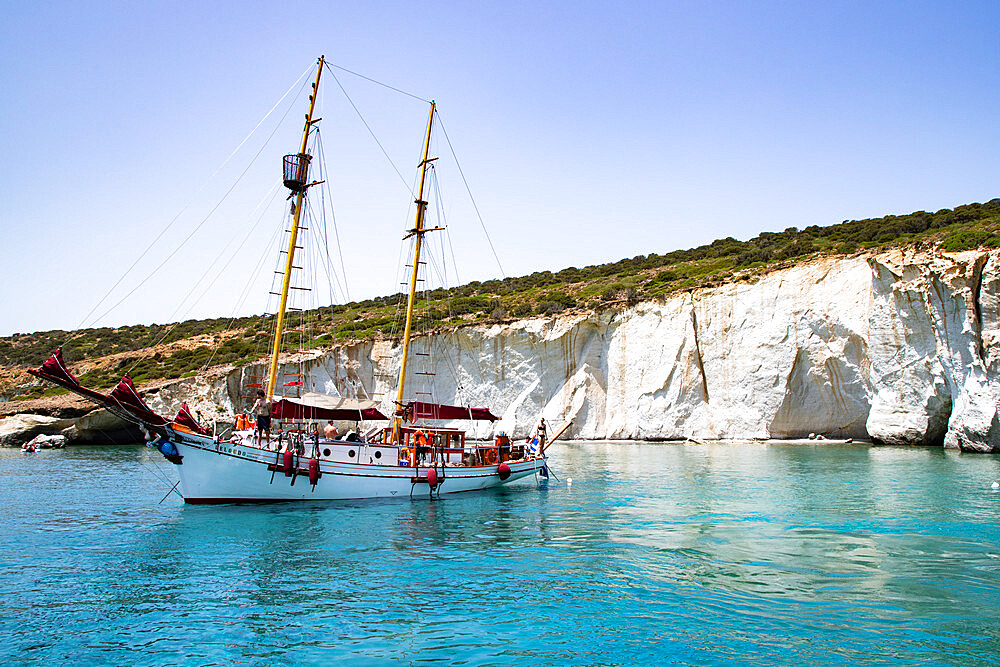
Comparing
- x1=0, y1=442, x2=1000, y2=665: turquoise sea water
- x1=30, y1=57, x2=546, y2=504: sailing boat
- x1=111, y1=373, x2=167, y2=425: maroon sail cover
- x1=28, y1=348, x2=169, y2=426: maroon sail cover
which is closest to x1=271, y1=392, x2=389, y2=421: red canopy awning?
x1=30, y1=57, x2=546, y2=504: sailing boat

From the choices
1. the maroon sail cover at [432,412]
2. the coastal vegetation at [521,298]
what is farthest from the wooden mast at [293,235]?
the coastal vegetation at [521,298]

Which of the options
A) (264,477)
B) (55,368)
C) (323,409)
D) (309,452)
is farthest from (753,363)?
(55,368)

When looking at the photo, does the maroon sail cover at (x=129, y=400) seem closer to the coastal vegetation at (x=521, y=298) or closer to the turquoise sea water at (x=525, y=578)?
the turquoise sea water at (x=525, y=578)

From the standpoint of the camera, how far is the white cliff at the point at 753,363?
113ft

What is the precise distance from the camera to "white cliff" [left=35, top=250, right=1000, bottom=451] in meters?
34.6

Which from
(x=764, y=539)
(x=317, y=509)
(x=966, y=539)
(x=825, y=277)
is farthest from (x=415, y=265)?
(x=825, y=277)

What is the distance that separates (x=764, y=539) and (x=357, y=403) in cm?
1600

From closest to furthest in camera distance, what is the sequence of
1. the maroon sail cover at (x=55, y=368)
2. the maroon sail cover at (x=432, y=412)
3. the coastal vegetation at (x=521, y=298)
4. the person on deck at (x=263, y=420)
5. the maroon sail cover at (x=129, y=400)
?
the maroon sail cover at (x=55, y=368), the maroon sail cover at (x=129, y=400), the person on deck at (x=263, y=420), the maroon sail cover at (x=432, y=412), the coastal vegetation at (x=521, y=298)

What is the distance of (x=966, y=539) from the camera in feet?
47.8

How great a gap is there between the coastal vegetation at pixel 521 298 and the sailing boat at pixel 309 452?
36.4ft

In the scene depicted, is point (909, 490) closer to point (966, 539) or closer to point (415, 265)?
point (966, 539)

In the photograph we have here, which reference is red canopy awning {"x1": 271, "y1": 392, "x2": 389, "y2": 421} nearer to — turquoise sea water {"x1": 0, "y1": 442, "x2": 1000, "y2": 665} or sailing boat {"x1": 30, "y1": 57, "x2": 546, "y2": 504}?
sailing boat {"x1": 30, "y1": 57, "x2": 546, "y2": 504}

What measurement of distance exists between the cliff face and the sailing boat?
7.72 m

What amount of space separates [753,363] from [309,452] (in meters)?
31.6
